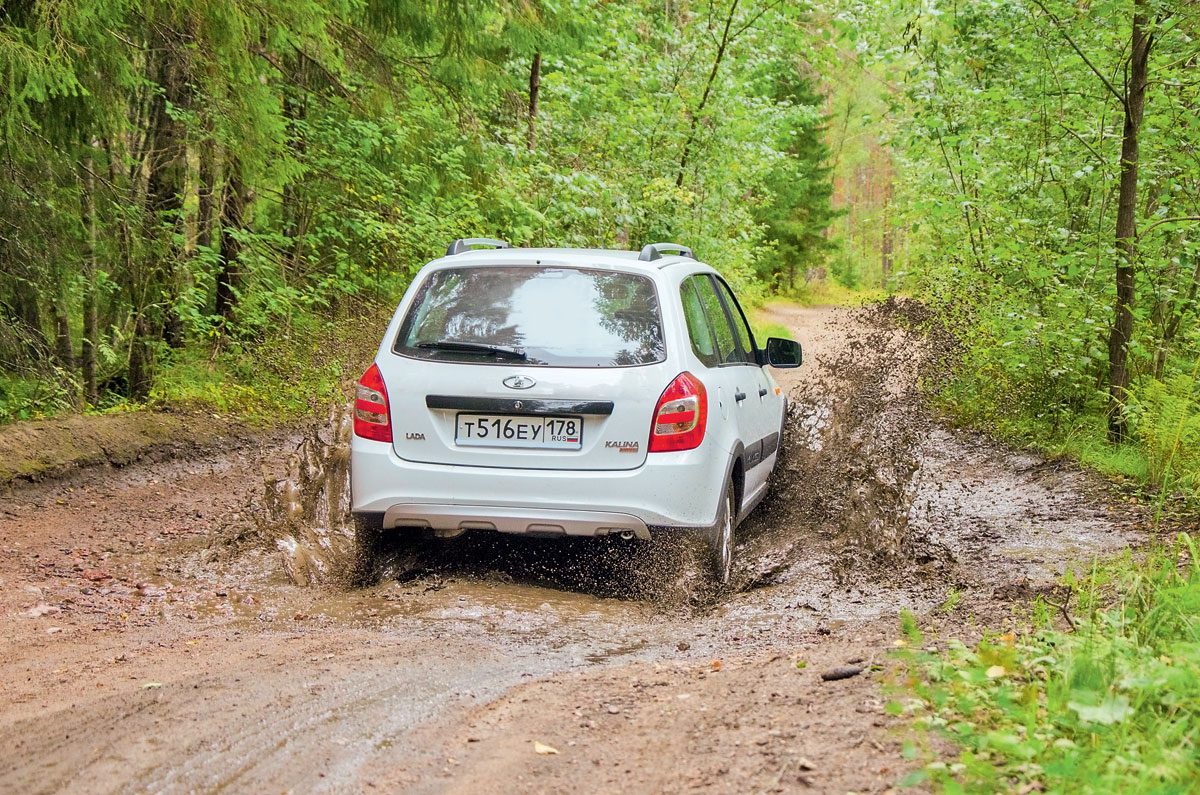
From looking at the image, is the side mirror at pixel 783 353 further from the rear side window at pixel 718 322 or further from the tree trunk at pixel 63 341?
the tree trunk at pixel 63 341

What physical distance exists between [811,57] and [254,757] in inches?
679

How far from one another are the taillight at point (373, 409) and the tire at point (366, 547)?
1.37 feet

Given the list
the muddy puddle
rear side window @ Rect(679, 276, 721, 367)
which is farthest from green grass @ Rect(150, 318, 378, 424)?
rear side window @ Rect(679, 276, 721, 367)

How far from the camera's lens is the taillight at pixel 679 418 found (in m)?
4.93

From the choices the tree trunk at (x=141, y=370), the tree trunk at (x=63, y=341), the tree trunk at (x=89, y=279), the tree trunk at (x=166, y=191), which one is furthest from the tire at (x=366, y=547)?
the tree trunk at (x=141, y=370)

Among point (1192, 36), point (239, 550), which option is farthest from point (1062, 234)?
point (239, 550)

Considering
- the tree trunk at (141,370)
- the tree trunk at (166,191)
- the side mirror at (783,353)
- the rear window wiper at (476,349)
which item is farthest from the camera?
the tree trunk at (141,370)

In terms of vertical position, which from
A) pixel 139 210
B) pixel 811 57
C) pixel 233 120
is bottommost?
pixel 139 210

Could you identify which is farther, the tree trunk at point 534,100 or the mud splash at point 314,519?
the tree trunk at point 534,100

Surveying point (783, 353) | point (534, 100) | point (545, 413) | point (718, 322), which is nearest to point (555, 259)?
point (545, 413)

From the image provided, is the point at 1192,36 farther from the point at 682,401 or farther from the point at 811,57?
the point at 811,57

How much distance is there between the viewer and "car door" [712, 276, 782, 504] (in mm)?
6008

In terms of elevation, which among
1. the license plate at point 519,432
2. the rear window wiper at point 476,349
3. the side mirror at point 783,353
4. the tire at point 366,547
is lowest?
the tire at point 366,547

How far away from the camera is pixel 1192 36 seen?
8.68 meters
